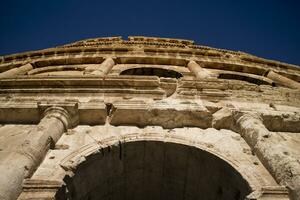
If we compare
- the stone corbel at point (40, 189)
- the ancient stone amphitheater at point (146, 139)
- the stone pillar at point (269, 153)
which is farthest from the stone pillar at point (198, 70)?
the stone corbel at point (40, 189)

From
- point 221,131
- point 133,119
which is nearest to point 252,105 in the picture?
point 221,131

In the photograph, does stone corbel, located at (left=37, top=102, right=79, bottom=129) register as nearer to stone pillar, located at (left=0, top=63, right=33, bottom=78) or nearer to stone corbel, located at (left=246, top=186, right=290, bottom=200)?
stone corbel, located at (left=246, top=186, right=290, bottom=200)

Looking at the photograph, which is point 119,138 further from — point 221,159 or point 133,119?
point 221,159

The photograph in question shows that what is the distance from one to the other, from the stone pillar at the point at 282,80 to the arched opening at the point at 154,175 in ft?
23.8

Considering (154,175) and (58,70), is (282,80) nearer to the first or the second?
(154,175)

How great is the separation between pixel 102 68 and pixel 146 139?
5370mm

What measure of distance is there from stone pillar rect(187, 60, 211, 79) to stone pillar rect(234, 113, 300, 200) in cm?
367

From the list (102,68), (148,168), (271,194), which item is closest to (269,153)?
(271,194)

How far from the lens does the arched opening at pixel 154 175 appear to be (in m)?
4.69

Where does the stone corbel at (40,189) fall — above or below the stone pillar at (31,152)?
below

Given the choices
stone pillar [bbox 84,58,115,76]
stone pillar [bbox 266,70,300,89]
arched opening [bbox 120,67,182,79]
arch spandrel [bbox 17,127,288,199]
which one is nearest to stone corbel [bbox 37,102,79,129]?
arch spandrel [bbox 17,127,288,199]

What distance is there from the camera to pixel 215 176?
4934mm

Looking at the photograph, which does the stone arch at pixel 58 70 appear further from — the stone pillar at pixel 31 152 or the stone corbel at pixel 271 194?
the stone corbel at pixel 271 194

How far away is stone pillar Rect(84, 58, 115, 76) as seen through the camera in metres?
9.21
